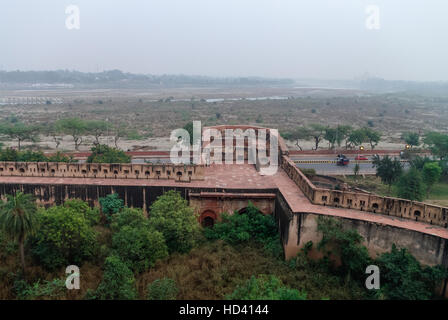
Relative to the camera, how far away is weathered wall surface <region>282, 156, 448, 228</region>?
1703 centimetres

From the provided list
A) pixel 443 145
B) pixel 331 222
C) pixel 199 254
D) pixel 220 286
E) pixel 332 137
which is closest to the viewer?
pixel 220 286

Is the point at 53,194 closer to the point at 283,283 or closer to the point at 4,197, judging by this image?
the point at 4,197

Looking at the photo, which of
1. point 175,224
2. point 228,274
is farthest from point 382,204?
point 175,224

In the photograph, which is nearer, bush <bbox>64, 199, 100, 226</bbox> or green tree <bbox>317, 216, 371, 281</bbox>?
green tree <bbox>317, 216, 371, 281</bbox>

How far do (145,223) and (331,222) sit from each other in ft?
31.0

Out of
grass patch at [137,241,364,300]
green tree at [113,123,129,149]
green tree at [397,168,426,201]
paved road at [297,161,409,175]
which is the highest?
green tree at [397,168,426,201]

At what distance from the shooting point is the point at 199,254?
60.8 feet

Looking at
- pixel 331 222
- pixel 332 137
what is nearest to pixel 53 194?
pixel 331 222

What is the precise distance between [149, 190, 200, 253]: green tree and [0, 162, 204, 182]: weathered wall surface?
3473 millimetres

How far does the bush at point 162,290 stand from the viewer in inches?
559

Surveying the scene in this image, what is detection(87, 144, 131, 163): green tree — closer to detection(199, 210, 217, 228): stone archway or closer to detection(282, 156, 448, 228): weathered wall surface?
detection(199, 210, 217, 228): stone archway

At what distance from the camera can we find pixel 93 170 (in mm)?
23719

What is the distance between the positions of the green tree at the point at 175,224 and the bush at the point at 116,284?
356cm

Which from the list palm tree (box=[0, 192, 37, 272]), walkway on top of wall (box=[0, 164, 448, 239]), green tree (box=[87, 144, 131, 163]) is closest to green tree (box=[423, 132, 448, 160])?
walkway on top of wall (box=[0, 164, 448, 239])
